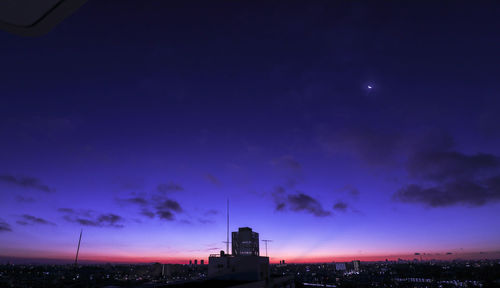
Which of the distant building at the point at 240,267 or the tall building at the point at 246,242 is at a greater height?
the tall building at the point at 246,242

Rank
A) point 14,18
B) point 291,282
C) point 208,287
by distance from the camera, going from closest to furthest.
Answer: point 14,18, point 208,287, point 291,282

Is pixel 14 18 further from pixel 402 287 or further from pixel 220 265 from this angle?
pixel 402 287

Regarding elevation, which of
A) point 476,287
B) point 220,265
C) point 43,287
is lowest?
point 476,287

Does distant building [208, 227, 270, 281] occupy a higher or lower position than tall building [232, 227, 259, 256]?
lower

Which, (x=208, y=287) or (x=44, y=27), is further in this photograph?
(x=208, y=287)

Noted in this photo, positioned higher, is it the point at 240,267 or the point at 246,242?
the point at 246,242

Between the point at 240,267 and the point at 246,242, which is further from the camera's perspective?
the point at 246,242

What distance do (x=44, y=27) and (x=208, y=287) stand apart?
30.0 meters

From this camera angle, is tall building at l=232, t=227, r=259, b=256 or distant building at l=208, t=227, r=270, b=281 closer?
distant building at l=208, t=227, r=270, b=281

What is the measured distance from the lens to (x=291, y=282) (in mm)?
53812

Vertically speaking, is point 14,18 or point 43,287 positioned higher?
point 14,18

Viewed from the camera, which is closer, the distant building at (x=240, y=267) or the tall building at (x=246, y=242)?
the distant building at (x=240, y=267)

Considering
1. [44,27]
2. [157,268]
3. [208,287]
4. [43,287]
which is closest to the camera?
[44,27]

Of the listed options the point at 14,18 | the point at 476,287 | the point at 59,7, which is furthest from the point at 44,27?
the point at 476,287
